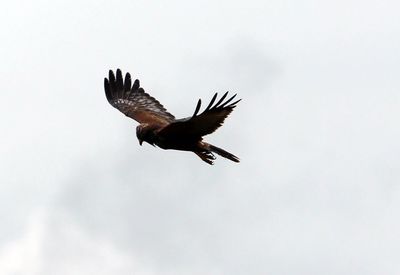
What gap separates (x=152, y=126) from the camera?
2453 centimetres

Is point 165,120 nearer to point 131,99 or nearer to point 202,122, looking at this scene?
point 131,99

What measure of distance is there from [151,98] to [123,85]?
1070mm

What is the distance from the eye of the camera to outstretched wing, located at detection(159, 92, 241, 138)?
71.2 feet

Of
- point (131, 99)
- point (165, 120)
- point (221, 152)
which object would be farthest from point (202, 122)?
point (131, 99)

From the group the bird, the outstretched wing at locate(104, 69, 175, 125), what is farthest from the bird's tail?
the outstretched wing at locate(104, 69, 175, 125)

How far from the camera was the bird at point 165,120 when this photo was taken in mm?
22000

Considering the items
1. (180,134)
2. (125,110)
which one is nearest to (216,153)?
(180,134)

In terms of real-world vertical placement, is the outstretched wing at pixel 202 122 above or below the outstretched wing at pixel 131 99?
below

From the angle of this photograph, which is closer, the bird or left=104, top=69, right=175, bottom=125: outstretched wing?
the bird

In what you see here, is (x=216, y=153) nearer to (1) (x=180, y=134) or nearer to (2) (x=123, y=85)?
(1) (x=180, y=134)

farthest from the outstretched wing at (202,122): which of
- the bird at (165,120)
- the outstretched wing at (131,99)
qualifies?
the outstretched wing at (131,99)

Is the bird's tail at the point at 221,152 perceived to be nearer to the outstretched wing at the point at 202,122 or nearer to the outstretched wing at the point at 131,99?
the outstretched wing at the point at 202,122

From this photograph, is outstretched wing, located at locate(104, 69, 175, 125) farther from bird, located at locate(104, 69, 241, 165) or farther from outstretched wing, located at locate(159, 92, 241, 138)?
outstretched wing, located at locate(159, 92, 241, 138)

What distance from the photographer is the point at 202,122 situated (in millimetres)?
22328
